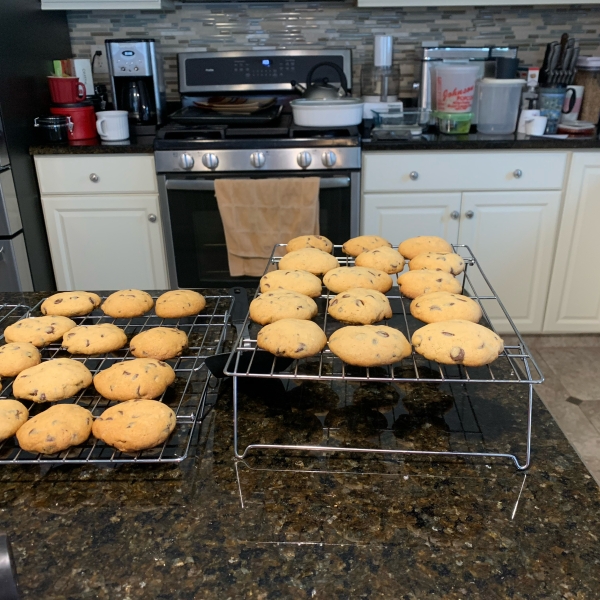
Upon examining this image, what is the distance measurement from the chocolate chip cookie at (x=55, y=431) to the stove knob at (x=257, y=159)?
1744 millimetres

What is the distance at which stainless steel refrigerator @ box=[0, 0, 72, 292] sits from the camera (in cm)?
227

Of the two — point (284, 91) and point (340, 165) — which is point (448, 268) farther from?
point (284, 91)

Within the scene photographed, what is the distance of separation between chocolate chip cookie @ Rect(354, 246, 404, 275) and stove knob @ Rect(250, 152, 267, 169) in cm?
132

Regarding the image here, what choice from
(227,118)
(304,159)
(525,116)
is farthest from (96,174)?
(525,116)

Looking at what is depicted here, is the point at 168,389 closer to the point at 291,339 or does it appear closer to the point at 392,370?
the point at 291,339

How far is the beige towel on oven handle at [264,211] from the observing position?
2.37 meters

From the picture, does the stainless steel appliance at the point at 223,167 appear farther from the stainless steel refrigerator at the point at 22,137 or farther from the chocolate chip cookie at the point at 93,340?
the chocolate chip cookie at the point at 93,340

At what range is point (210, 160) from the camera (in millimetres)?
2365

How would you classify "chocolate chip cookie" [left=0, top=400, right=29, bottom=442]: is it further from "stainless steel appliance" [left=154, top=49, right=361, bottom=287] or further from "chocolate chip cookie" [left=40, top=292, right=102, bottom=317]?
"stainless steel appliance" [left=154, top=49, right=361, bottom=287]

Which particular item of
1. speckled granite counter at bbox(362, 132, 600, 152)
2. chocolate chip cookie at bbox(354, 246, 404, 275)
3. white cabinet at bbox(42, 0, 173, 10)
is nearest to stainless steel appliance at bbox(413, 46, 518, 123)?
speckled granite counter at bbox(362, 132, 600, 152)

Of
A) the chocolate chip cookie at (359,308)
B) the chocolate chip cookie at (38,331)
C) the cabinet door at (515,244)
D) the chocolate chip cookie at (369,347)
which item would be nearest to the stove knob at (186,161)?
the cabinet door at (515,244)

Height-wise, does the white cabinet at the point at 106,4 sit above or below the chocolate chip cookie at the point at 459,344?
above

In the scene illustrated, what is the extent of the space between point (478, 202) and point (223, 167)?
106cm

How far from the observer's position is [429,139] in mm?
2402
